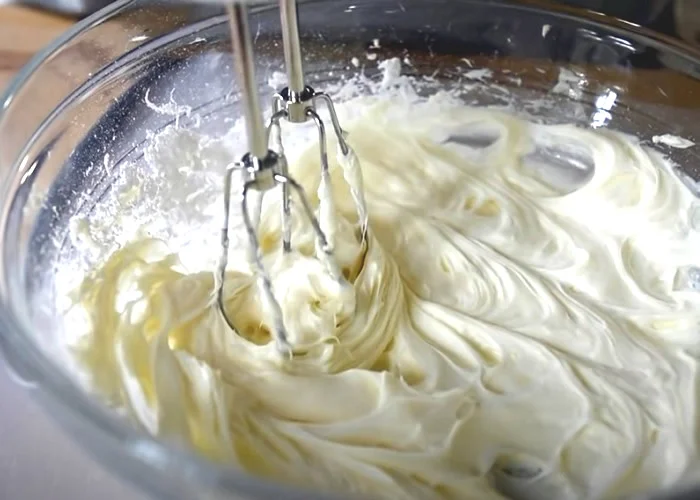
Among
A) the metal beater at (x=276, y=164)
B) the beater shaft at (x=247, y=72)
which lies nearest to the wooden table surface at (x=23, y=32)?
the metal beater at (x=276, y=164)

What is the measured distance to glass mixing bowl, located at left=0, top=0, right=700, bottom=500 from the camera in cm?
85

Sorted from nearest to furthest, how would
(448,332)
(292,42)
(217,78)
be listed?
(292,42) → (448,332) → (217,78)

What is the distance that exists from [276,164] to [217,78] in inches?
16.5

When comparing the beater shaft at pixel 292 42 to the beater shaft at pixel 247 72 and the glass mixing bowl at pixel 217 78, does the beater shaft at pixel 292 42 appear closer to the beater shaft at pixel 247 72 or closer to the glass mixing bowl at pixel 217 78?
the beater shaft at pixel 247 72

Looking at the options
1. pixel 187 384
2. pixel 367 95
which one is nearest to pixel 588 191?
pixel 367 95

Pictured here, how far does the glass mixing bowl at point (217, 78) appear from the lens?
0.85m

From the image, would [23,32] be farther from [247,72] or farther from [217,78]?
[247,72]

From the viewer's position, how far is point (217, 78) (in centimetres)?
107

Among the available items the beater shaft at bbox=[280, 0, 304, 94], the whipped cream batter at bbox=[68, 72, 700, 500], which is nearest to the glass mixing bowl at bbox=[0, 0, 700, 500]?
the whipped cream batter at bbox=[68, 72, 700, 500]

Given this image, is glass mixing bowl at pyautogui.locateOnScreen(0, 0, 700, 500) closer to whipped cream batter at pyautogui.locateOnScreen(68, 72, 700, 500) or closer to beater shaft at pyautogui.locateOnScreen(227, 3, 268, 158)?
whipped cream batter at pyautogui.locateOnScreen(68, 72, 700, 500)

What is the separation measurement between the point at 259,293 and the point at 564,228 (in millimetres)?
380

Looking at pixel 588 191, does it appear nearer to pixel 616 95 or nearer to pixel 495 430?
pixel 616 95

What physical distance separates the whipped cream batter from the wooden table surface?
0.41m

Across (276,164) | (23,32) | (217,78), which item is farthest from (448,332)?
(23,32)
